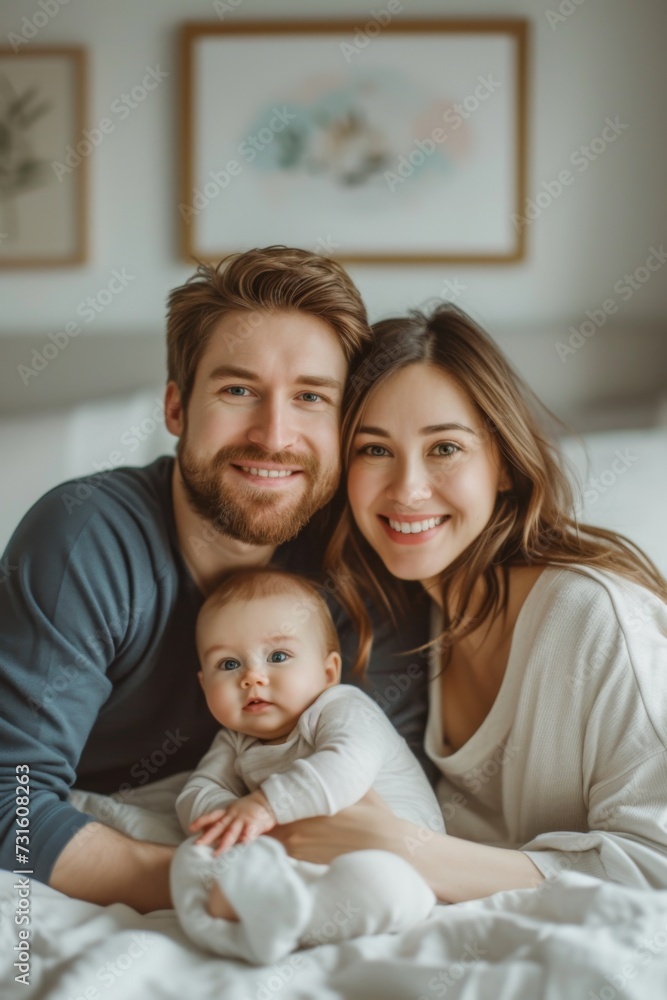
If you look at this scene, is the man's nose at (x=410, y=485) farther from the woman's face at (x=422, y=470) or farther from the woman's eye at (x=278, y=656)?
the woman's eye at (x=278, y=656)

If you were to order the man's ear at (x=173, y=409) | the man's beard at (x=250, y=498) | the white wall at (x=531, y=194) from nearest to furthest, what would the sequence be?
the man's beard at (x=250, y=498), the man's ear at (x=173, y=409), the white wall at (x=531, y=194)

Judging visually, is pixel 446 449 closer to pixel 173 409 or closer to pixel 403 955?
pixel 173 409

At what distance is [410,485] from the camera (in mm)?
1095

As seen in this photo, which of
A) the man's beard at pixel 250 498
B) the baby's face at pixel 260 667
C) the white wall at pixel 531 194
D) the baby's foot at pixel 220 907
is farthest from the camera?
the white wall at pixel 531 194

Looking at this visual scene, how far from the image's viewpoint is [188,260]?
5.27 feet

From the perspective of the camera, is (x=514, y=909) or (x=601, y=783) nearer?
(x=514, y=909)

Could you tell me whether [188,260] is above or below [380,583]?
above

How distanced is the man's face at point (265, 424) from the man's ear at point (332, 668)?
0.58 feet

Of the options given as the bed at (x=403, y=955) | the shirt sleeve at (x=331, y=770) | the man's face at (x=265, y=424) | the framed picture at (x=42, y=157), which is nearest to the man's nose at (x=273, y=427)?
the man's face at (x=265, y=424)

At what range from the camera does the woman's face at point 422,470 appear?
1.11 m

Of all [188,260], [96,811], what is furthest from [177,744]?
[188,260]

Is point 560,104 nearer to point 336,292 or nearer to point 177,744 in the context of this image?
point 336,292

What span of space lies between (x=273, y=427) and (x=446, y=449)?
23 cm

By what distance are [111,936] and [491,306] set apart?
Answer: 125 centimetres
